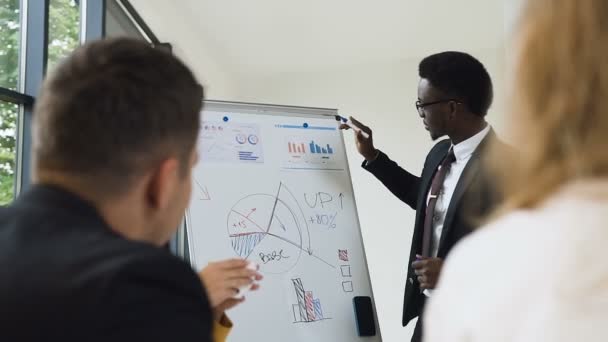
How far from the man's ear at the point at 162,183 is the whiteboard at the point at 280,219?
46.8 inches

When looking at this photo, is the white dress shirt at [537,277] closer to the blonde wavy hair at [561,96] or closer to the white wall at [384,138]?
the blonde wavy hair at [561,96]

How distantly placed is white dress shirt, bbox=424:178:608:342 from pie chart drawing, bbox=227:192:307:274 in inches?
57.8

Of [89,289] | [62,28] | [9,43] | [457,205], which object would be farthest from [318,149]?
[89,289]

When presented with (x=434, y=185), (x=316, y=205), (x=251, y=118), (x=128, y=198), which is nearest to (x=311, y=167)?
(x=316, y=205)

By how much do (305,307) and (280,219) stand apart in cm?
32

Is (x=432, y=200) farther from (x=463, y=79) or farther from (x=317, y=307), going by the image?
(x=317, y=307)

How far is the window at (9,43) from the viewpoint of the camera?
2506 millimetres

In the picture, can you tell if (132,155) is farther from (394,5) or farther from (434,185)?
(394,5)

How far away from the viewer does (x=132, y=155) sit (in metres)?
0.81

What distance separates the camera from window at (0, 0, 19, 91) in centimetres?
251

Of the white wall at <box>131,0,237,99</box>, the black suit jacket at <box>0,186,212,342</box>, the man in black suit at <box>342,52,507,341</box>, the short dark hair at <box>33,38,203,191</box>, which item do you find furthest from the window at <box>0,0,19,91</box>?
the black suit jacket at <box>0,186,212,342</box>

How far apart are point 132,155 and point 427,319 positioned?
435 mm

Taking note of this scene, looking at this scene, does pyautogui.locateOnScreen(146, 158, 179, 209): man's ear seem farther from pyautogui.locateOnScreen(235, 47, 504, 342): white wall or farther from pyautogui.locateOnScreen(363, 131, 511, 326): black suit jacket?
pyautogui.locateOnScreen(235, 47, 504, 342): white wall

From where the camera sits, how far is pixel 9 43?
8.41 feet
